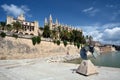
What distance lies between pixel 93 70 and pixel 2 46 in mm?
20162

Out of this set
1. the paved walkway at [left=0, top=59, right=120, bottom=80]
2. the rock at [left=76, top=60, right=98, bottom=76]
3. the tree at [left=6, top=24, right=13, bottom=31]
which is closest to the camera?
the paved walkway at [left=0, top=59, right=120, bottom=80]

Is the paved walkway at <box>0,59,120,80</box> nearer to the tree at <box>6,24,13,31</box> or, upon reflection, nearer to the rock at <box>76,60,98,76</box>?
the rock at <box>76,60,98,76</box>

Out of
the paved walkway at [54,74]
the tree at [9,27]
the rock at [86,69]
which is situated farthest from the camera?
the tree at [9,27]

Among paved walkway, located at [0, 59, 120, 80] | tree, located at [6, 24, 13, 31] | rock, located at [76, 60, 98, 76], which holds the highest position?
tree, located at [6, 24, 13, 31]

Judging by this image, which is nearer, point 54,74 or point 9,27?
point 54,74

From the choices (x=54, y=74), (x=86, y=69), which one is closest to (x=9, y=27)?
(x=54, y=74)

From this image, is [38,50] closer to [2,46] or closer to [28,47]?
[28,47]

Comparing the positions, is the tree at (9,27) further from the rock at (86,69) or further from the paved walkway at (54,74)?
the rock at (86,69)

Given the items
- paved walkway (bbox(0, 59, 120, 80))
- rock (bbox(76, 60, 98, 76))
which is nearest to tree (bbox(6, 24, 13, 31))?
paved walkway (bbox(0, 59, 120, 80))

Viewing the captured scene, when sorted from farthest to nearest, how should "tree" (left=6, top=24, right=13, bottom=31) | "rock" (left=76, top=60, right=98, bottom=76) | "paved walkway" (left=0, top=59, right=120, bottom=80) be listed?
"tree" (left=6, top=24, right=13, bottom=31)
"rock" (left=76, top=60, right=98, bottom=76)
"paved walkway" (left=0, top=59, right=120, bottom=80)

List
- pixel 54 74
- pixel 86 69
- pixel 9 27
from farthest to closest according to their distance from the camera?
pixel 9 27, pixel 54 74, pixel 86 69

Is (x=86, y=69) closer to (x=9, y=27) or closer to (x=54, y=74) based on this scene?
(x=54, y=74)

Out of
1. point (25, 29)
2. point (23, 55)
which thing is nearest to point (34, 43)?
point (23, 55)

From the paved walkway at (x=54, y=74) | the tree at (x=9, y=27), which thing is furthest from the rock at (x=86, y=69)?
the tree at (x=9, y=27)
